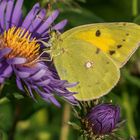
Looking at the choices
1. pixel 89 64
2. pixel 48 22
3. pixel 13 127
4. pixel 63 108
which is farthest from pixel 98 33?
pixel 63 108

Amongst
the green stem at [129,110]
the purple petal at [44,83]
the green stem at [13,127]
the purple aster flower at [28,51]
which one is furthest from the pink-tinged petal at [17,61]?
the green stem at [129,110]

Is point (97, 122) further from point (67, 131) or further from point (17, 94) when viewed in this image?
point (67, 131)

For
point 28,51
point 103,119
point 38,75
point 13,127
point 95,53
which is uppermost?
point 38,75

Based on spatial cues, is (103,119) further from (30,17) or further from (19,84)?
(30,17)

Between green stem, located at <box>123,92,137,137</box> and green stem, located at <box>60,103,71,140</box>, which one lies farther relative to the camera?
green stem, located at <box>123,92,137,137</box>

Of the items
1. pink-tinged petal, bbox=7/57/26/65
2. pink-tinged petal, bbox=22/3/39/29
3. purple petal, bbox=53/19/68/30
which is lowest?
purple petal, bbox=53/19/68/30

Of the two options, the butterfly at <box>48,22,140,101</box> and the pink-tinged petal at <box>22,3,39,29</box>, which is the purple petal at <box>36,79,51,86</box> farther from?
the pink-tinged petal at <box>22,3,39,29</box>

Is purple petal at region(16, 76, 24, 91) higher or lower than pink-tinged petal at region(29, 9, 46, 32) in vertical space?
higher

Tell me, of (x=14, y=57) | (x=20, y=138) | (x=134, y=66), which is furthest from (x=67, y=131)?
(x=14, y=57)

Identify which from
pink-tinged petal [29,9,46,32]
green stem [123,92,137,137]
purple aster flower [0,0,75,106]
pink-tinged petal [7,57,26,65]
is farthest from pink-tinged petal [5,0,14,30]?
green stem [123,92,137,137]
